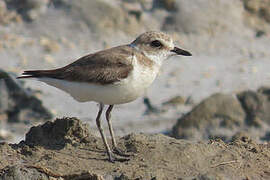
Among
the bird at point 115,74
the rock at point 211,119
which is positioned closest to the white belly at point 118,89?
the bird at point 115,74

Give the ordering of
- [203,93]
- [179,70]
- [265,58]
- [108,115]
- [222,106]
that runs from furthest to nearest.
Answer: [265,58]
[179,70]
[203,93]
[222,106]
[108,115]

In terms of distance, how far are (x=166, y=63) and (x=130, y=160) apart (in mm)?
7244

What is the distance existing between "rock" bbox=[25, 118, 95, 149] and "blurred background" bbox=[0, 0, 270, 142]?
10.9 feet

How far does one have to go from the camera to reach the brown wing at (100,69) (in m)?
6.49

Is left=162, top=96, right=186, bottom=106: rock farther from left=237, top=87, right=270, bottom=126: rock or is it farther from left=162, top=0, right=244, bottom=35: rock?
left=162, top=0, right=244, bottom=35: rock

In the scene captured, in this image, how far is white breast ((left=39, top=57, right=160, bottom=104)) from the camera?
645cm

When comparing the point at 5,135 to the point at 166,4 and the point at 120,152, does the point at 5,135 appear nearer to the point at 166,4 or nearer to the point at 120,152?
the point at 120,152

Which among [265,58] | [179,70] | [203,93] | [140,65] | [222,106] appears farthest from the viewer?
[265,58]

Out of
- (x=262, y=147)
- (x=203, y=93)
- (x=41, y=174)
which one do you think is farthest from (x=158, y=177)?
(x=203, y=93)

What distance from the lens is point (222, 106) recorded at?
10281 millimetres

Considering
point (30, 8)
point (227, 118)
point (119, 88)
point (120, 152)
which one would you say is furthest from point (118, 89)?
point (30, 8)

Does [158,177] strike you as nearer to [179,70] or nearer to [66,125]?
[66,125]

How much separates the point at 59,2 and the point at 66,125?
8.04 metres

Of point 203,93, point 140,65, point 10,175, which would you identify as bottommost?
point 203,93
